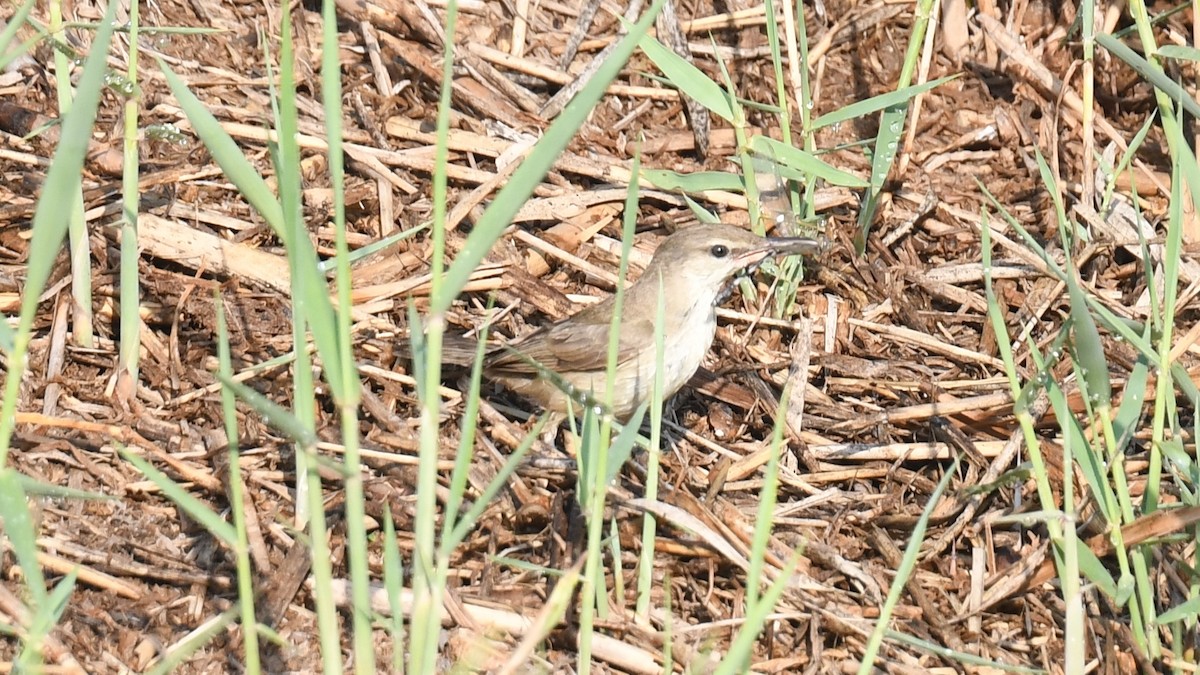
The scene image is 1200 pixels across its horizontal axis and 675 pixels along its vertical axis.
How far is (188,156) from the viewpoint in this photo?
592cm

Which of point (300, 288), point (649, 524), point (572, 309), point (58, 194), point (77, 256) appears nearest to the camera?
point (58, 194)

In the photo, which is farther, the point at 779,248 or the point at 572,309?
the point at 572,309

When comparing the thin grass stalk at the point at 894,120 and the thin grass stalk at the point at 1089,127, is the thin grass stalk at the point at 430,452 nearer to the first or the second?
the thin grass stalk at the point at 894,120

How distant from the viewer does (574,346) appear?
18.2 feet

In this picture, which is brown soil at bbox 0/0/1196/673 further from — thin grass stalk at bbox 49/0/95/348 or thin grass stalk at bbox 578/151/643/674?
thin grass stalk at bbox 578/151/643/674

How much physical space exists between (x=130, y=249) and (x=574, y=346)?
1652mm

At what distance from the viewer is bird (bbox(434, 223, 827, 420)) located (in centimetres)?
539

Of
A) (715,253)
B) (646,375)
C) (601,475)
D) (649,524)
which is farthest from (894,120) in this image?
(601,475)

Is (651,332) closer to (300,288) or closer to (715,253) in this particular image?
(715,253)

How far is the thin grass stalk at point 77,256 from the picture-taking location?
476 centimetres

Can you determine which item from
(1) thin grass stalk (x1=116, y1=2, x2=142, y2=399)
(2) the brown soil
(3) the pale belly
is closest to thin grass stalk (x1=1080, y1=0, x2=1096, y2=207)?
(2) the brown soil

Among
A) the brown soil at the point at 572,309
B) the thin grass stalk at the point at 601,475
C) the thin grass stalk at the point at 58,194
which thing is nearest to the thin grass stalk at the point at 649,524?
the brown soil at the point at 572,309

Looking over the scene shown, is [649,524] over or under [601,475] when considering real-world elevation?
under

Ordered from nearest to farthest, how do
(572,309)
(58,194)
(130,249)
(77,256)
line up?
(58,194) → (130,249) → (77,256) → (572,309)
